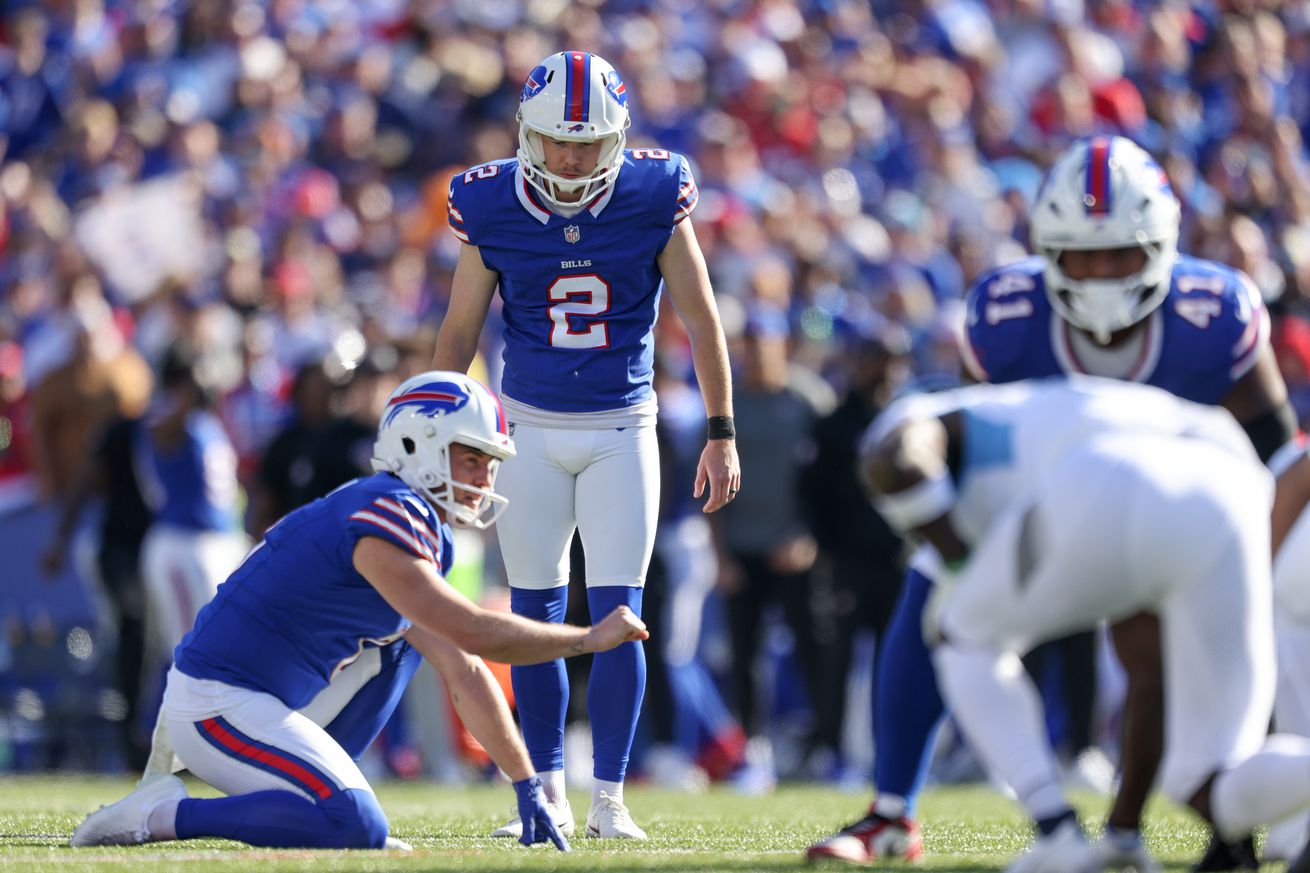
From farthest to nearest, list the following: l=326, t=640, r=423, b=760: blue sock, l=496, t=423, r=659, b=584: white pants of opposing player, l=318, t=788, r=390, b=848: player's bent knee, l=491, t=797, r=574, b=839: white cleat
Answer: l=496, t=423, r=659, b=584: white pants of opposing player, l=491, t=797, r=574, b=839: white cleat, l=326, t=640, r=423, b=760: blue sock, l=318, t=788, r=390, b=848: player's bent knee

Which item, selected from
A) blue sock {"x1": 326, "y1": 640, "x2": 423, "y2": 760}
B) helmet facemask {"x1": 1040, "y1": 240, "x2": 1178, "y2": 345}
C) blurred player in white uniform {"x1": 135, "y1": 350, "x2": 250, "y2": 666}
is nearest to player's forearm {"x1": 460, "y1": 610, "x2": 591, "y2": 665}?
blue sock {"x1": 326, "y1": 640, "x2": 423, "y2": 760}

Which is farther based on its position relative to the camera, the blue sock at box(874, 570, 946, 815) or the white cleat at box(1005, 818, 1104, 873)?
the blue sock at box(874, 570, 946, 815)

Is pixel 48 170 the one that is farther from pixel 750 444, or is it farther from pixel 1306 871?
pixel 1306 871

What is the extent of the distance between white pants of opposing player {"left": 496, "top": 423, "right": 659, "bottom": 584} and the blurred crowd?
3.85 m

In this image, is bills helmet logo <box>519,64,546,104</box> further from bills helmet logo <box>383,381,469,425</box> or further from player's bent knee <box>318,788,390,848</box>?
player's bent knee <box>318,788,390,848</box>

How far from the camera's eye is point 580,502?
6227 mm

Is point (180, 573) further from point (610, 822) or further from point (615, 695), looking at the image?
point (610, 822)

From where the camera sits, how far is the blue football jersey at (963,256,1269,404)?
509 centimetres

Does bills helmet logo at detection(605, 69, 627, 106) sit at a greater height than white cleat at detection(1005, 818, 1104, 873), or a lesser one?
greater

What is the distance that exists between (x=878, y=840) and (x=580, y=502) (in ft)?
5.43

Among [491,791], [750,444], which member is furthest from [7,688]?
[750,444]

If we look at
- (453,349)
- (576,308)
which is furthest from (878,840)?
(453,349)

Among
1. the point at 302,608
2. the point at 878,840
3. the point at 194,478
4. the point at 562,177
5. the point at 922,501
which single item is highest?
the point at 562,177

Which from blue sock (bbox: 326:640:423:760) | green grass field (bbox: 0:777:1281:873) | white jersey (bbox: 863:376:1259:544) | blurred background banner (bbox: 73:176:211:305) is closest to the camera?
white jersey (bbox: 863:376:1259:544)
